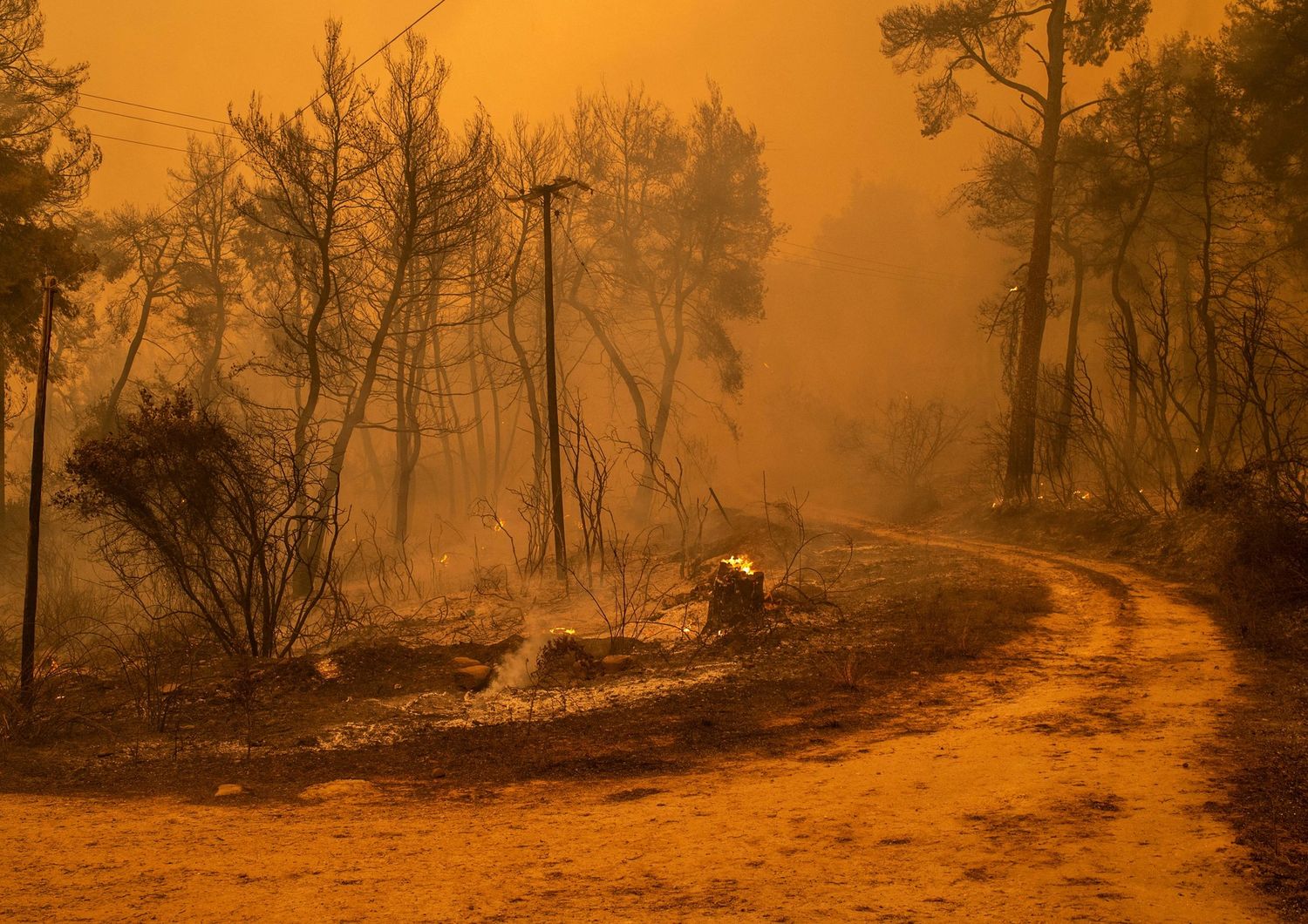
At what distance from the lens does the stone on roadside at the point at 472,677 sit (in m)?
9.54

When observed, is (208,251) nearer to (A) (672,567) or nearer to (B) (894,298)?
(A) (672,567)

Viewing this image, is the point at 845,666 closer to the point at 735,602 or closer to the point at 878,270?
the point at 735,602

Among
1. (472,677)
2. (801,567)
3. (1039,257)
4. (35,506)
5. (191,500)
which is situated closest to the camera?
(472,677)

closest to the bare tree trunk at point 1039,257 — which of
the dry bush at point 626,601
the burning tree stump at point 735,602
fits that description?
the dry bush at point 626,601

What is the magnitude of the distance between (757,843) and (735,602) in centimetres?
657

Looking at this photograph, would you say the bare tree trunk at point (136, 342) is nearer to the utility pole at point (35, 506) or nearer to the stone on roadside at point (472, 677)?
the utility pole at point (35, 506)

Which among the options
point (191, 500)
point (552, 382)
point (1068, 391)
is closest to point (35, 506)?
point (191, 500)

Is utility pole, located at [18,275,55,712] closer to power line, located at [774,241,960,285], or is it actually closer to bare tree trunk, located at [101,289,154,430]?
bare tree trunk, located at [101,289,154,430]

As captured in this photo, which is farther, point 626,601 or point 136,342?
point 136,342

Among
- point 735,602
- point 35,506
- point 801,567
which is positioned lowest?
point 735,602

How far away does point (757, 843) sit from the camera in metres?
4.60

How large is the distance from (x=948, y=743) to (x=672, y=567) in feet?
43.7

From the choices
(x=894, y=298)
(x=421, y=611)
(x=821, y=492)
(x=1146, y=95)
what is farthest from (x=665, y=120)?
(x=894, y=298)

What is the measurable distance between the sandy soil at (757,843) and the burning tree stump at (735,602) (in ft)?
13.5
